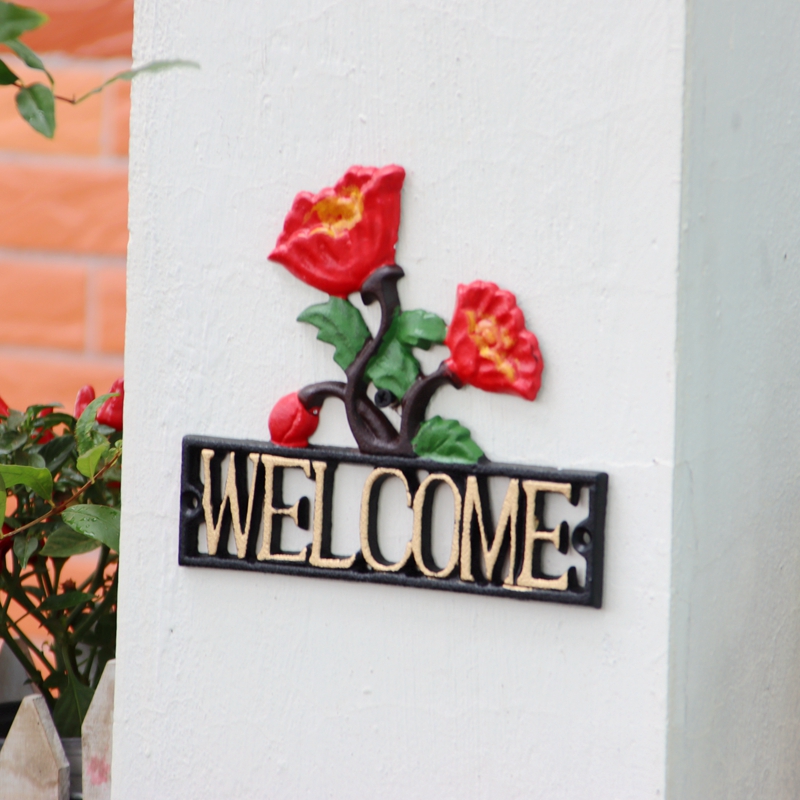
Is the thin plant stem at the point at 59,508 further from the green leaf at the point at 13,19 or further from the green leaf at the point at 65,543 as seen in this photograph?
the green leaf at the point at 13,19

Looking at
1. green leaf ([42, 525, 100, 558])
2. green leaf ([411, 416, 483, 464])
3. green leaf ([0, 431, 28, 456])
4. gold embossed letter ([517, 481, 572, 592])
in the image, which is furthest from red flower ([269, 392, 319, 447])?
green leaf ([0, 431, 28, 456])

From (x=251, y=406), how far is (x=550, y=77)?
41cm

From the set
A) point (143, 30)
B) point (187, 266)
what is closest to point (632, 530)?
point (187, 266)

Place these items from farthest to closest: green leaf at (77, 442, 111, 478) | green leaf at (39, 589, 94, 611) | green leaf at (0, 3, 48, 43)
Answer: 1. green leaf at (39, 589, 94, 611)
2. green leaf at (77, 442, 111, 478)
3. green leaf at (0, 3, 48, 43)

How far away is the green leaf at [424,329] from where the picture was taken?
39.6 inches

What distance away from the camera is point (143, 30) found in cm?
108

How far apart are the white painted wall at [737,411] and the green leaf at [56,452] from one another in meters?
0.77

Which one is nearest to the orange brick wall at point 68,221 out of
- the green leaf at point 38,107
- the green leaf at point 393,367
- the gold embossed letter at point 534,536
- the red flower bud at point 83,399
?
the red flower bud at point 83,399

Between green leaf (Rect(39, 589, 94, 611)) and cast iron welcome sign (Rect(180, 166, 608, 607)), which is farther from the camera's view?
green leaf (Rect(39, 589, 94, 611))

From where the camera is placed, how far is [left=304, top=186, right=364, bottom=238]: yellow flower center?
39.9 inches

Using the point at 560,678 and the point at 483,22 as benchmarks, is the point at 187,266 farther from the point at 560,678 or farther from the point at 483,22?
the point at 560,678

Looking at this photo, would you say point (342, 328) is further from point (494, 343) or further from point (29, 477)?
point (29, 477)

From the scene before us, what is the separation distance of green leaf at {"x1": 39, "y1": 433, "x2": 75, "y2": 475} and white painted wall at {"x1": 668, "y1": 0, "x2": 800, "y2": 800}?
77cm

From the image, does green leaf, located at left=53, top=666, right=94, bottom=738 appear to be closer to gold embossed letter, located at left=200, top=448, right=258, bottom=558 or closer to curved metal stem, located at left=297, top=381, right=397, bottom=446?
gold embossed letter, located at left=200, top=448, right=258, bottom=558
